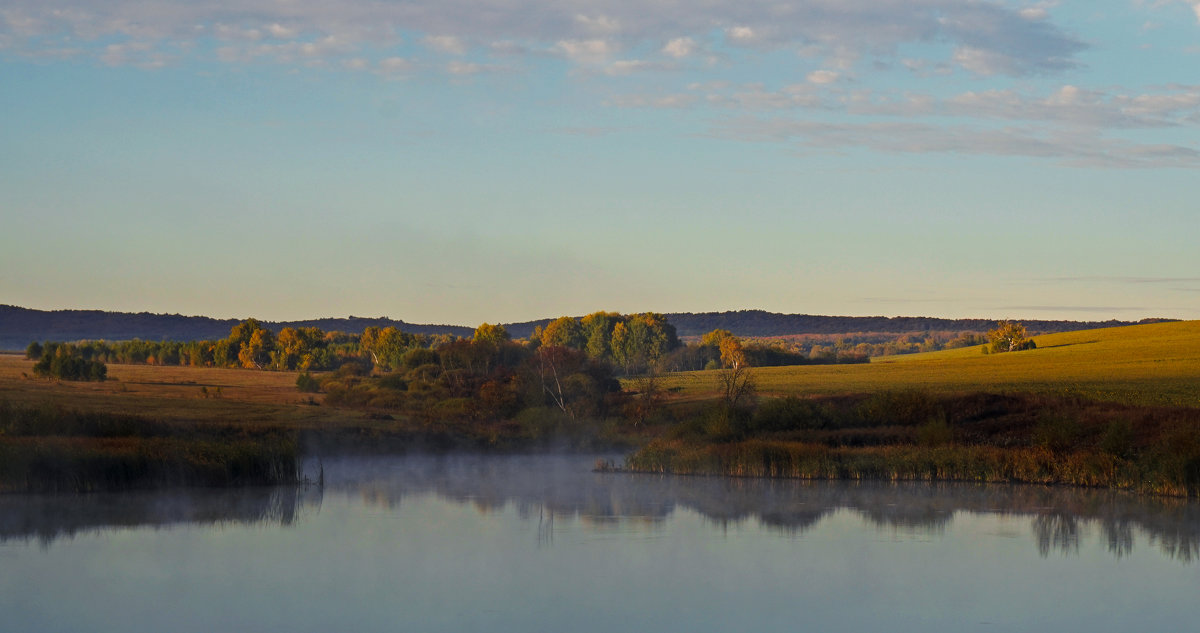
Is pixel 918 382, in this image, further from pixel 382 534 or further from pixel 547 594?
pixel 547 594

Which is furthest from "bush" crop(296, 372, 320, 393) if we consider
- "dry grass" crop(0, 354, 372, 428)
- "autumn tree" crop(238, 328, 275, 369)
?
"autumn tree" crop(238, 328, 275, 369)

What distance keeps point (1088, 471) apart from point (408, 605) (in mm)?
18045

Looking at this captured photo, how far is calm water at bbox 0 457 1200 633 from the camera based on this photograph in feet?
44.8

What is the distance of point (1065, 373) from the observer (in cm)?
5900

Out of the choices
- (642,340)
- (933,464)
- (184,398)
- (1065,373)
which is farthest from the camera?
(642,340)

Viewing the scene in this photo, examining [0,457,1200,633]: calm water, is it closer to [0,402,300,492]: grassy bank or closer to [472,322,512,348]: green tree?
[0,402,300,492]: grassy bank

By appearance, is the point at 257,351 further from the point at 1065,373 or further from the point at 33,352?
the point at 1065,373

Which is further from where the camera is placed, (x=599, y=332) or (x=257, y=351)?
(x=599, y=332)

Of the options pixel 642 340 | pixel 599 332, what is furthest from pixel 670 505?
pixel 599 332

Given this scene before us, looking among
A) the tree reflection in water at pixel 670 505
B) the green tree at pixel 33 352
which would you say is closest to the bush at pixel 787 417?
the tree reflection in water at pixel 670 505

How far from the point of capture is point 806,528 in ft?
68.4

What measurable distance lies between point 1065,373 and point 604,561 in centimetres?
4732

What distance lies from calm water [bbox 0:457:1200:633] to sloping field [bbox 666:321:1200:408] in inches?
813

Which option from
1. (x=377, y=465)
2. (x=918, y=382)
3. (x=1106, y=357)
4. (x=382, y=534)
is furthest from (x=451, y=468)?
(x=1106, y=357)
